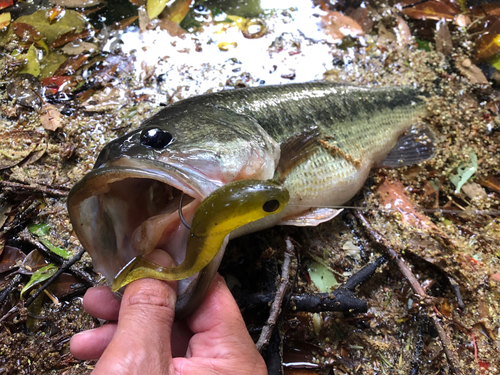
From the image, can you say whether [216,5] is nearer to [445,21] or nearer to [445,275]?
[445,21]

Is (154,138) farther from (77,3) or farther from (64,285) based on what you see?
(77,3)

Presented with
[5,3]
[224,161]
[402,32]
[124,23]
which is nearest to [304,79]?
[402,32]

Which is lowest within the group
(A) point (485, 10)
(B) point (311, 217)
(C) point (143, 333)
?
(B) point (311, 217)

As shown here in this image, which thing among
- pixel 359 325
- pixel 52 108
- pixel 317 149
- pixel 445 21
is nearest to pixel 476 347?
pixel 359 325

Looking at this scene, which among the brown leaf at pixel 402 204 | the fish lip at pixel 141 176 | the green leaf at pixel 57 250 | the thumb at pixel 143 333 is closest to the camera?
the thumb at pixel 143 333

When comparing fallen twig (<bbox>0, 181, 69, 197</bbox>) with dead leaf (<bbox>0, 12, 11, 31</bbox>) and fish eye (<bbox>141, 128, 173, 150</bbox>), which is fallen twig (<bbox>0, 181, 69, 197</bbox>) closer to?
fish eye (<bbox>141, 128, 173, 150</bbox>)

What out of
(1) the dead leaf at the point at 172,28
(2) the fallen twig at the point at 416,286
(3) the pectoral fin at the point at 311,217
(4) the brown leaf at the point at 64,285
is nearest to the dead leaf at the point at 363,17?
(1) the dead leaf at the point at 172,28

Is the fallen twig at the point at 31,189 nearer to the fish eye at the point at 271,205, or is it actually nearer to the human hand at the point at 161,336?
the human hand at the point at 161,336
